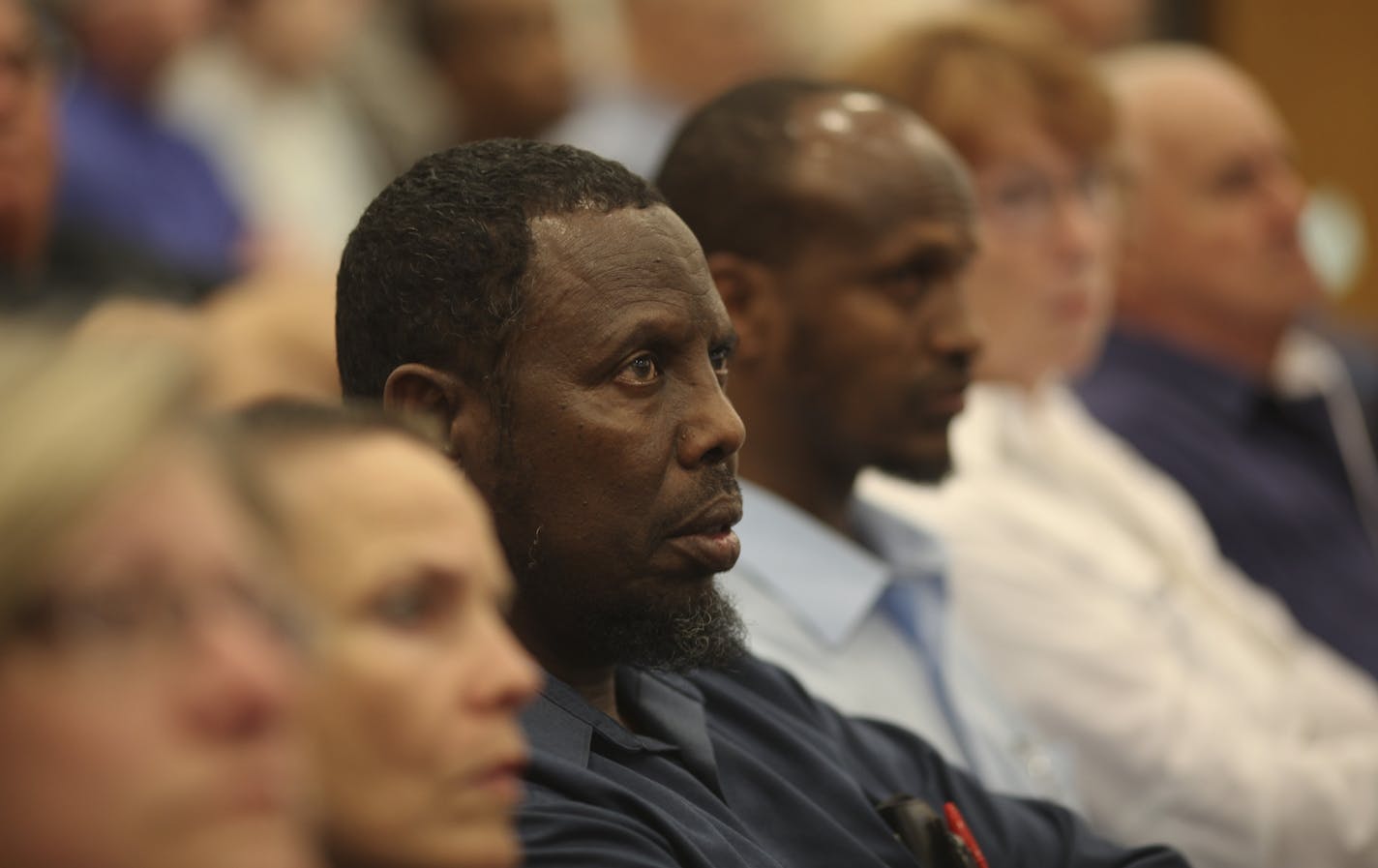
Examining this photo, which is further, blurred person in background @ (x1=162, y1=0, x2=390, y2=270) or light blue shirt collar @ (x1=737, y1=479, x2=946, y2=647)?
blurred person in background @ (x1=162, y1=0, x2=390, y2=270)

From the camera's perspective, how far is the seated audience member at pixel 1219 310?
3621 mm

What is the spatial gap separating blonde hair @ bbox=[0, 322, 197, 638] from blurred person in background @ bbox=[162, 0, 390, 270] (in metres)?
3.23

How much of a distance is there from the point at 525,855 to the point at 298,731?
389mm

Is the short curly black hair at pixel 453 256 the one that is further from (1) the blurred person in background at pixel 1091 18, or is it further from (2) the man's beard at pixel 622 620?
(1) the blurred person in background at pixel 1091 18

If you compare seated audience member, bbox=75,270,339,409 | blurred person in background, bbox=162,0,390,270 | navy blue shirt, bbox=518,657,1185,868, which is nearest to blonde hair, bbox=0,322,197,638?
navy blue shirt, bbox=518,657,1185,868

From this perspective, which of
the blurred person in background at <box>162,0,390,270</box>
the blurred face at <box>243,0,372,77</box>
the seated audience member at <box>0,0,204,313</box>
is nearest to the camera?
the seated audience member at <box>0,0,204,313</box>

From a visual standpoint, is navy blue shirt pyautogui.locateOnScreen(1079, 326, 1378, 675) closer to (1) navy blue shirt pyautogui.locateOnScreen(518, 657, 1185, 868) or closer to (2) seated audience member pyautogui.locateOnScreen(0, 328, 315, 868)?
(1) navy blue shirt pyautogui.locateOnScreen(518, 657, 1185, 868)

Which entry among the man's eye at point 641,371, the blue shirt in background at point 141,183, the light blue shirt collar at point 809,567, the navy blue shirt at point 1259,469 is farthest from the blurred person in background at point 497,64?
the man's eye at point 641,371

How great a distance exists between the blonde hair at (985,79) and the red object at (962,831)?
143cm

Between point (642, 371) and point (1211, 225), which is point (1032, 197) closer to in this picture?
point (1211, 225)

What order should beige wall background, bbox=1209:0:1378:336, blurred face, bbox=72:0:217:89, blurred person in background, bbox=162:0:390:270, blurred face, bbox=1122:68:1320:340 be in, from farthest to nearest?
beige wall background, bbox=1209:0:1378:336, blurred person in background, bbox=162:0:390:270, blurred face, bbox=1122:68:1320:340, blurred face, bbox=72:0:217:89

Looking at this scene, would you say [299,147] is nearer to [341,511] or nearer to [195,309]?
[195,309]

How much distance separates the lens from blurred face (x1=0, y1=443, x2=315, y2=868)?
0.87 meters

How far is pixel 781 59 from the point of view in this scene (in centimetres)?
508
